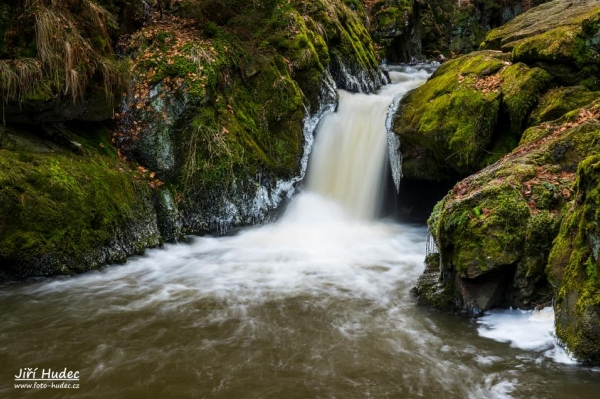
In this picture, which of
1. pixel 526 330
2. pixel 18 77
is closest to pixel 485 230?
pixel 526 330

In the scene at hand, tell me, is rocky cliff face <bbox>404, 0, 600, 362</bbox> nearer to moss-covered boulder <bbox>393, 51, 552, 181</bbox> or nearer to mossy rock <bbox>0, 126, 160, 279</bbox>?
moss-covered boulder <bbox>393, 51, 552, 181</bbox>

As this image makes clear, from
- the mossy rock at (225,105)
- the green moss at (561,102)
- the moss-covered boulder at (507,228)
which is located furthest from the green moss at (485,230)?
the mossy rock at (225,105)

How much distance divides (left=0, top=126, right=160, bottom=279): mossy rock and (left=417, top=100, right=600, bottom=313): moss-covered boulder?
4.27m

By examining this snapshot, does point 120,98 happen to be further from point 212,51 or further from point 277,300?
point 277,300

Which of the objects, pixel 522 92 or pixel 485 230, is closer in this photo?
pixel 485 230

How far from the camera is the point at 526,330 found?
4.12 meters

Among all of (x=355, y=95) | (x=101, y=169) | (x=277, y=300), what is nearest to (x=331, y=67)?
(x=355, y=95)

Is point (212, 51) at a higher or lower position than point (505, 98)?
higher

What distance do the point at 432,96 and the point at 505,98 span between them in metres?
1.37

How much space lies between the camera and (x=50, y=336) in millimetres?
4113

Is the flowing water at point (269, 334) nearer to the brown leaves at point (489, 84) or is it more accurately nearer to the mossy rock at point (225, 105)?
the mossy rock at point (225, 105)

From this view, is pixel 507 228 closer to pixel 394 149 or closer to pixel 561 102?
pixel 561 102

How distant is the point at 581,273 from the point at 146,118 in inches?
262

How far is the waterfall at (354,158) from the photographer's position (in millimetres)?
8836
